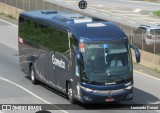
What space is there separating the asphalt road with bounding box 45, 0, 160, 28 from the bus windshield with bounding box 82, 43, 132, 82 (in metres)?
31.5

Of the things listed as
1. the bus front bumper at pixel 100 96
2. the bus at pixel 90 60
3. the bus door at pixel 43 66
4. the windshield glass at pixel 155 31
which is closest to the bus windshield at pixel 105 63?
the bus at pixel 90 60

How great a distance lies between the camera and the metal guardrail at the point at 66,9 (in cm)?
3307

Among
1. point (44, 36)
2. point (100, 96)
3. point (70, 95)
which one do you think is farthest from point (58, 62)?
point (100, 96)

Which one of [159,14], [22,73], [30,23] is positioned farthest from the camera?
[159,14]

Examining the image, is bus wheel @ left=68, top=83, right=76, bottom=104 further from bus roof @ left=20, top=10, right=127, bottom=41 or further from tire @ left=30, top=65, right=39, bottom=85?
tire @ left=30, top=65, right=39, bottom=85

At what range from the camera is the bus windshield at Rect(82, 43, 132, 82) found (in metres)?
22.0

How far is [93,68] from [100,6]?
→ 46845 millimetres

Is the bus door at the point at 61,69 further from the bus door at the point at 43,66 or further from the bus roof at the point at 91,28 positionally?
the bus roof at the point at 91,28

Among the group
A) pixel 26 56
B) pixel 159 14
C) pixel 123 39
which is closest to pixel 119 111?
pixel 123 39

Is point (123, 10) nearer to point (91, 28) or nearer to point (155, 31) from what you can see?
point (155, 31)

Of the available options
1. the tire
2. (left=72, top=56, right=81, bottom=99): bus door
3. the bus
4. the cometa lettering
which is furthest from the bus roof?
the tire

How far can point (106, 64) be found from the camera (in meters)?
22.1

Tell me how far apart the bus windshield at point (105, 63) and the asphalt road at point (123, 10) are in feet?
104

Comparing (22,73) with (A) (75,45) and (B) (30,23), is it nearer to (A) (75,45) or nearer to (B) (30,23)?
(B) (30,23)
